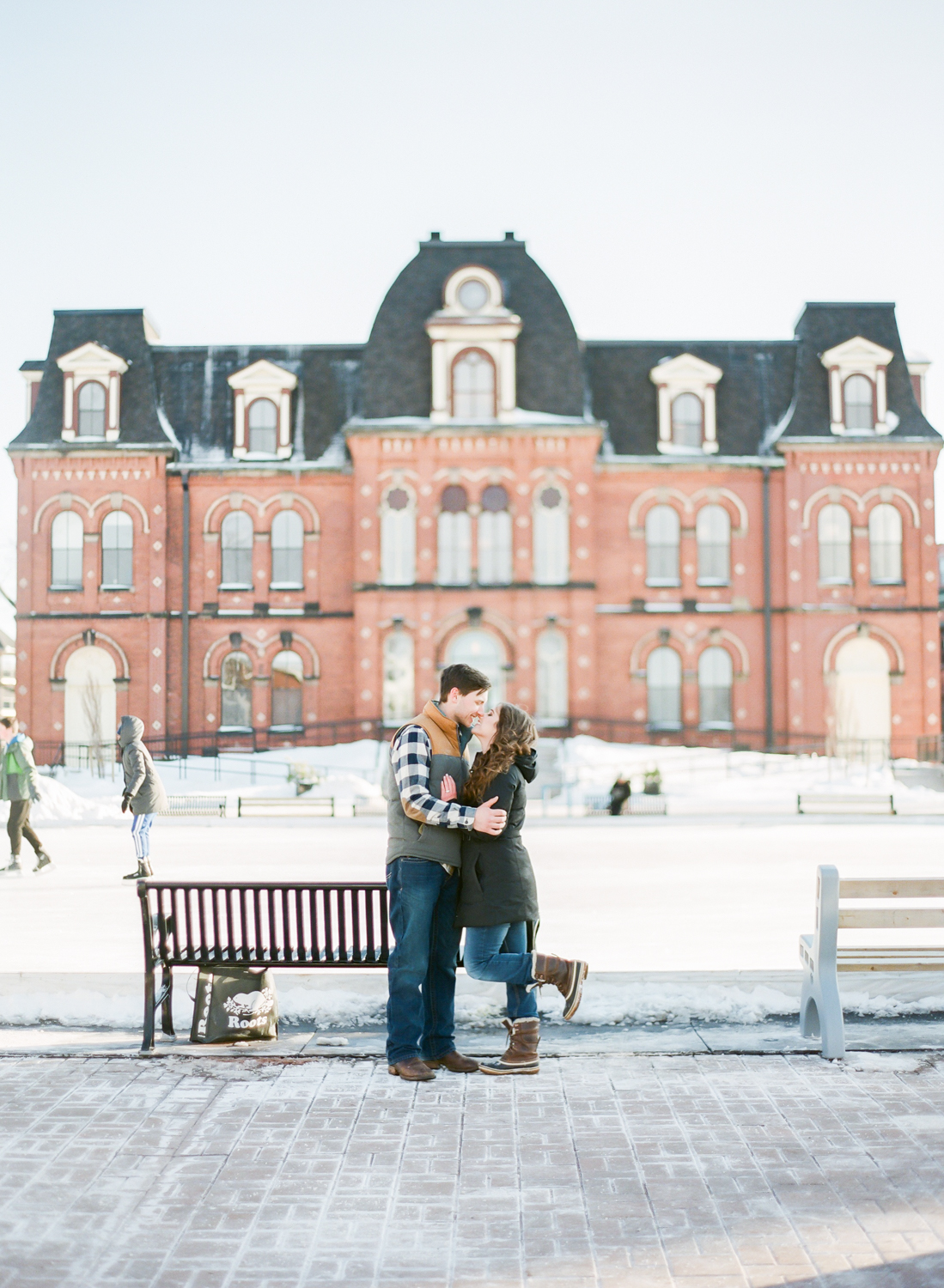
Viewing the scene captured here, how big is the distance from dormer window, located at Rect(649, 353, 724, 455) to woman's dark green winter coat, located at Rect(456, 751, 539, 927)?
29775 mm

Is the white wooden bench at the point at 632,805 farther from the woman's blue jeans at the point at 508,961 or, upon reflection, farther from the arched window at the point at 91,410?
the arched window at the point at 91,410

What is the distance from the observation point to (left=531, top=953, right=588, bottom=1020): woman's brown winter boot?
6590mm

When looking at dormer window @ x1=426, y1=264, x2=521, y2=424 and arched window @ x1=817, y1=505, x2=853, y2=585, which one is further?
arched window @ x1=817, y1=505, x2=853, y2=585

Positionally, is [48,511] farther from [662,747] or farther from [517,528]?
[662,747]

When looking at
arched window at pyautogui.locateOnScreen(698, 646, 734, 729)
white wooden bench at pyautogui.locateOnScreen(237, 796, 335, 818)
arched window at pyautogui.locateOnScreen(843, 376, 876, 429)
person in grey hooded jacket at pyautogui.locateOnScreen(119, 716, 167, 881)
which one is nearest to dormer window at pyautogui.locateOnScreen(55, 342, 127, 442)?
white wooden bench at pyautogui.locateOnScreen(237, 796, 335, 818)

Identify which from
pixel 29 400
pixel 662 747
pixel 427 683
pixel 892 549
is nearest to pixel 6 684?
pixel 29 400

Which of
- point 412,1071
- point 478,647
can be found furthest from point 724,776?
point 412,1071

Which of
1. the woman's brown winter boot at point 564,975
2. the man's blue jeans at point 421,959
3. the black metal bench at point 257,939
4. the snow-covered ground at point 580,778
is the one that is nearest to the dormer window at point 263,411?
the snow-covered ground at point 580,778

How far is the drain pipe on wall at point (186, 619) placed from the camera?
35.0m

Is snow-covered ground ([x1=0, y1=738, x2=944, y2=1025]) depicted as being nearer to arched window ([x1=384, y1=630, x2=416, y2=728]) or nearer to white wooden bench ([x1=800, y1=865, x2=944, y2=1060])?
white wooden bench ([x1=800, y1=865, x2=944, y2=1060])

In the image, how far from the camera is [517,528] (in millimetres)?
33594

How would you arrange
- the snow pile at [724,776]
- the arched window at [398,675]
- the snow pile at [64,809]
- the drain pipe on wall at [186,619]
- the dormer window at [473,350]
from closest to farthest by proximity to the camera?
the snow pile at [64,809] < the snow pile at [724,776] < the dormer window at [473,350] < the arched window at [398,675] < the drain pipe on wall at [186,619]

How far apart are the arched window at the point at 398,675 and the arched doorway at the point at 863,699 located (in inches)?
473

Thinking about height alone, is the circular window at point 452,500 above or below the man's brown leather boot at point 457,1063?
above
